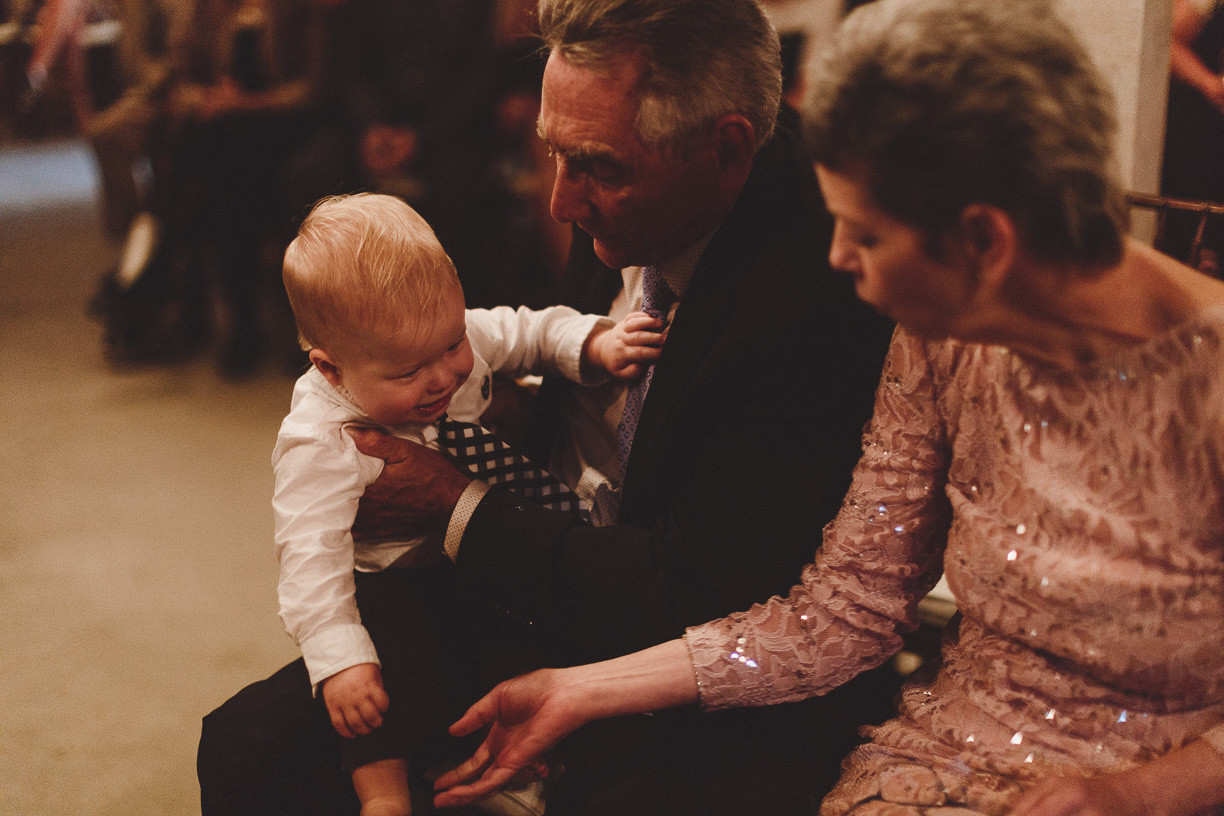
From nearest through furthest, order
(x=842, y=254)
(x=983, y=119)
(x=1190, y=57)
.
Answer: (x=983, y=119) → (x=842, y=254) → (x=1190, y=57)

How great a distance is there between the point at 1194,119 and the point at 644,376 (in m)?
1.03

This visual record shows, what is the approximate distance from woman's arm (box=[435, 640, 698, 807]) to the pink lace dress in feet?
0.11

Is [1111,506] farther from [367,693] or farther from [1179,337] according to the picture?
[367,693]

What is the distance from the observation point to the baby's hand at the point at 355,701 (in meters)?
1.16

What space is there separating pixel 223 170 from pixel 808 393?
3677 mm

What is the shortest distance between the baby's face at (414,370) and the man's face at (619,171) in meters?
0.23

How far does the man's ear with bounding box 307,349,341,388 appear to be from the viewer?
1266 mm

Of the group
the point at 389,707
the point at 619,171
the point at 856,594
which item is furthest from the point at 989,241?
the point at 389,707

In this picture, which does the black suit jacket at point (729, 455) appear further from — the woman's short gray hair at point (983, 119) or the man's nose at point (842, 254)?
the woman's short gray hair at point (983, 119)

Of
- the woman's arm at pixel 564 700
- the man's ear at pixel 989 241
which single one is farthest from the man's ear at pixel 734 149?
the woman's arm at pixel 564 700

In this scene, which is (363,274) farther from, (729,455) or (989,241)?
(989,241)

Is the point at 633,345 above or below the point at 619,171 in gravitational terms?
below

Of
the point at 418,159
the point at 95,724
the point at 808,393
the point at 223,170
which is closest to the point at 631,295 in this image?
the point at 808,393

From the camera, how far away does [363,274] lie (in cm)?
118
